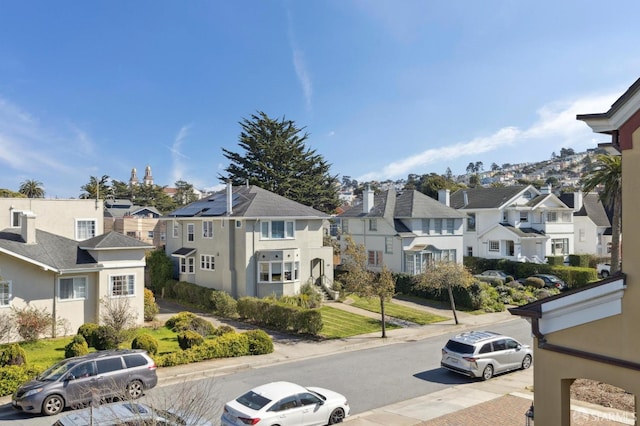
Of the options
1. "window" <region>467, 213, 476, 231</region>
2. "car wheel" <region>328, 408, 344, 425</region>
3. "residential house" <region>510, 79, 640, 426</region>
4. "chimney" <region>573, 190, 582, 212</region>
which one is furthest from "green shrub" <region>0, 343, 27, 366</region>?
"chimney" <region>573, 190, 582, 212</region>

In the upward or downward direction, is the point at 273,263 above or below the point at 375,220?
below

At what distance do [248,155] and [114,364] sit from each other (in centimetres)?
5516

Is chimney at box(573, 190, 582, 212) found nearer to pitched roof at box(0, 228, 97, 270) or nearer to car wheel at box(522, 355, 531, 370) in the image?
car wheel at box(522, 355, 531, 370)

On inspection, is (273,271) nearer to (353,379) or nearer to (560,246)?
(353,379)

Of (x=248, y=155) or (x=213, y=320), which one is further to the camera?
(x=248, y=155)

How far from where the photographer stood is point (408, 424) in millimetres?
15297

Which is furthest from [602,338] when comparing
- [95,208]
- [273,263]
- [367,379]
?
[95,208]

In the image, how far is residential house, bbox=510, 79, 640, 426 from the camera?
7535mm

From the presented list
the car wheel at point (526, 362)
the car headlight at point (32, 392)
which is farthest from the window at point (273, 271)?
the car headlight at point (32, 392)

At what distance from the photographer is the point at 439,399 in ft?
59.3

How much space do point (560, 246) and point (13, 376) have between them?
179 ft

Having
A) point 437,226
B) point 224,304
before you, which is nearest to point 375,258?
point 437,226

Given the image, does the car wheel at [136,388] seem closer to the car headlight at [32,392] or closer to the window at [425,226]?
the car headlight at [32,392]

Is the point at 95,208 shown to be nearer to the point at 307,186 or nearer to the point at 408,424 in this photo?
the point at 408,424
